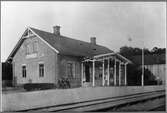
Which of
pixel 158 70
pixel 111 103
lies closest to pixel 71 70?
pixel 111 103

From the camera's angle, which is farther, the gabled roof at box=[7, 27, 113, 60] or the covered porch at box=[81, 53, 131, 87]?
the covered porch at box=[81, 53, 131, 87]

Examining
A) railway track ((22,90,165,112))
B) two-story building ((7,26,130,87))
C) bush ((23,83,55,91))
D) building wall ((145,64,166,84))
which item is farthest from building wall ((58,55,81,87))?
building wall ((145,64,166,84))

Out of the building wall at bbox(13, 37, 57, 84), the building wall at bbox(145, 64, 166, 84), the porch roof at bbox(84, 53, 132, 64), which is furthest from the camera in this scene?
the porch roof at bbox(84, 53, 132, 64)

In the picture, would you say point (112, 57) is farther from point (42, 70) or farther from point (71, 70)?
point (42, 70)

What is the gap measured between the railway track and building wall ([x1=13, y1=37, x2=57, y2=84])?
397 mm

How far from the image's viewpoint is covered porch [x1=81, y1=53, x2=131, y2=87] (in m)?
3.35

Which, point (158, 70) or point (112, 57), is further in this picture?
point (112, 57)

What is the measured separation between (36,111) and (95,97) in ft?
2.86

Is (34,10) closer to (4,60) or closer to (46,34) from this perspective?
(46,34)

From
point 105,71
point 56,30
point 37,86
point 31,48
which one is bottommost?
point 37,86

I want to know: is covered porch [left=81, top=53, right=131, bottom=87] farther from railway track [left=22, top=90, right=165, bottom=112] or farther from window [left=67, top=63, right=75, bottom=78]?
railway track [left=22, top=90, right=165, bottom=112]

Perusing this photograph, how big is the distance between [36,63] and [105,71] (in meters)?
1.08

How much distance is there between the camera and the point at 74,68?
3260 millimetres

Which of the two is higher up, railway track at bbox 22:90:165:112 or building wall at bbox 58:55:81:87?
building wall at bbox 58:55:81:87
